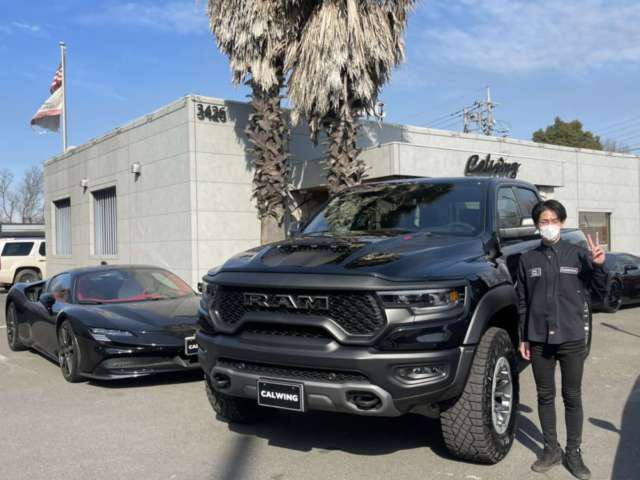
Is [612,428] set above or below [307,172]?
below

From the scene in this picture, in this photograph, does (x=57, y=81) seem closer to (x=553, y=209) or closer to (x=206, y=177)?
(x=206, y=177)

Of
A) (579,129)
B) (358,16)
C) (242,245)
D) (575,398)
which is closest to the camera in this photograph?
(575,398)

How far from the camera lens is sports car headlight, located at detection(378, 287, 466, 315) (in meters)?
3.86

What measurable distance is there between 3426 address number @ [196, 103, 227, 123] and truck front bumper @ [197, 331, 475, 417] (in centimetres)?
1285

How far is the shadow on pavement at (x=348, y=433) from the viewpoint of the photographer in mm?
4750

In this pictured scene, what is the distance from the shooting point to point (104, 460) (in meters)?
4.55

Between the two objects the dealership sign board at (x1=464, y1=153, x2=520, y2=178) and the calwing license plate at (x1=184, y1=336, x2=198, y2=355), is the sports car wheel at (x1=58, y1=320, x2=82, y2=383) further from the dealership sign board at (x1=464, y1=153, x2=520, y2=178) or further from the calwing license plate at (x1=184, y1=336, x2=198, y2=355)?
the dealership sign board at (x1=464, y1=153, x2=520, y2=178)

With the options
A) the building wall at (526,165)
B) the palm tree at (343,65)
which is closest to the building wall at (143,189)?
the building wall at (526,165)

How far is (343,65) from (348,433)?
362 inches

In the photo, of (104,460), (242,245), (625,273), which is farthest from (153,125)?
(104,460)

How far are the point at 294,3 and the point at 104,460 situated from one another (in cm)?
1082

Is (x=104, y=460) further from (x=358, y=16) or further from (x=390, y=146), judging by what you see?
(x=390, y=146)

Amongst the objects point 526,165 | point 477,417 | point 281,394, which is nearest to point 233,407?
point 281,394

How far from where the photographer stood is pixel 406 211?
17.9ft
